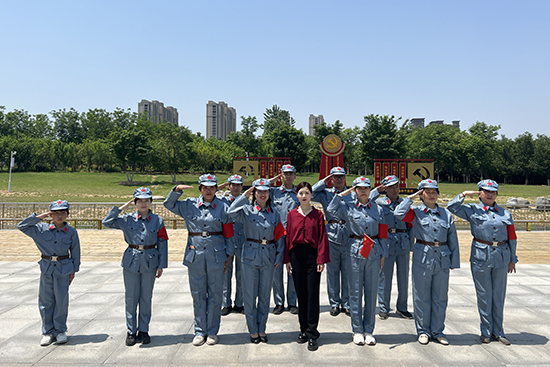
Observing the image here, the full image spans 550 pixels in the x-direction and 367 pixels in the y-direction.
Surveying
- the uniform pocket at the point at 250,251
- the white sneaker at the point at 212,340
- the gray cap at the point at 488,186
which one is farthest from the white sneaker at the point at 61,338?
the gray cap at the point at 488,186

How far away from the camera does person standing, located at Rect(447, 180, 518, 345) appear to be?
447cm

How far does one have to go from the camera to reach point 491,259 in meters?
4.45

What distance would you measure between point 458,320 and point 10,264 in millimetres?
10132

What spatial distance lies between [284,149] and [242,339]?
39560mm

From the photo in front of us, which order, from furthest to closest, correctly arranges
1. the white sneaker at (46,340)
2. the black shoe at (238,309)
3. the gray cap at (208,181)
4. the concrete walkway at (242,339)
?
the black shoe at (238,309)
the gray cap at (208,181)
the white sneaker at (46,340)
the concrete walkway at (242,339)

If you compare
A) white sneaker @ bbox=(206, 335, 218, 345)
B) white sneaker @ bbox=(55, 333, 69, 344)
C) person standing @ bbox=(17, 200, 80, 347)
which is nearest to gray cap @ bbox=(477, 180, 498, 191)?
white sneaker @ bbox=(206, 335, 218, 345)

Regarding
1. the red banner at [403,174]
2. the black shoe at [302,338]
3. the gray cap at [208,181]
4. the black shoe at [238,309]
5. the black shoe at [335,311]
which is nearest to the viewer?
the black shoe at [302,338]

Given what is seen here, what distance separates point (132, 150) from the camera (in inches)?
1683

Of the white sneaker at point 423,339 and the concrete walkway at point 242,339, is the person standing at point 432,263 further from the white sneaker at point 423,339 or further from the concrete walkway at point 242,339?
the concrete walkway at point 242,339

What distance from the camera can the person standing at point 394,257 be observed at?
5504 millimetres

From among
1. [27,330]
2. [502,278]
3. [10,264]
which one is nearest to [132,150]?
[10,264]

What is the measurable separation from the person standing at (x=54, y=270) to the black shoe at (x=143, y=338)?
912mm

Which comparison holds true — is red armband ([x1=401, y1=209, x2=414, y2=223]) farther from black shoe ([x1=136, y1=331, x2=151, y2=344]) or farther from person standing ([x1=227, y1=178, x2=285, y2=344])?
black shoe ([x1=136, y1=331, x2=151, y2=344])

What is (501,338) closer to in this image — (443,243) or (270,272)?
(443,243)
